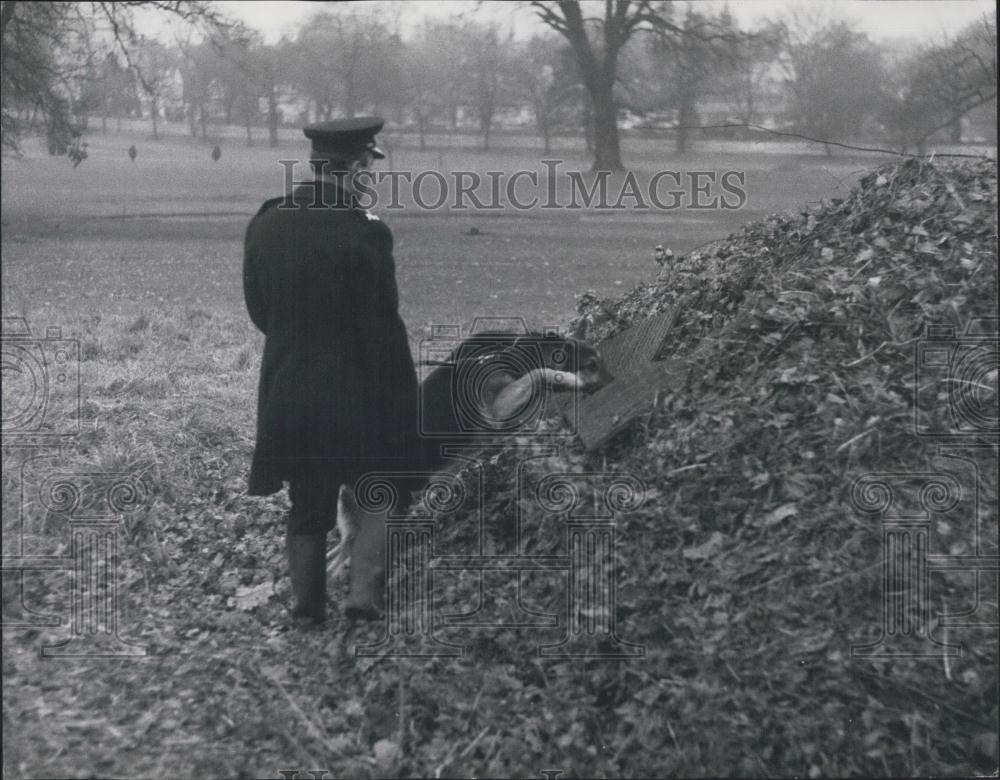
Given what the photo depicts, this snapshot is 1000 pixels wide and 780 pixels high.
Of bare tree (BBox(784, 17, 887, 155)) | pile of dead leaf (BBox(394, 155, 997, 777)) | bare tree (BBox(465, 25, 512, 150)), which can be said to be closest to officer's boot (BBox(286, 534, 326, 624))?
pile of dead leaf (BBox(394, 155, 997, 777))

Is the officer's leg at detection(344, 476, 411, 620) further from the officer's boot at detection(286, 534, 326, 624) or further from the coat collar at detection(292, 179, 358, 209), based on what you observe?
the coat collar at detection(292, 179, 358, 209)

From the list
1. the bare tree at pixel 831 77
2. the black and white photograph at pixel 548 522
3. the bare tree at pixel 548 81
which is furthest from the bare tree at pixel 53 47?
the bare tree at pixel 548 81

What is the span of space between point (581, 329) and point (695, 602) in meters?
2.76

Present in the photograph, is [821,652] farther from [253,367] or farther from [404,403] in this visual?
[253,367]

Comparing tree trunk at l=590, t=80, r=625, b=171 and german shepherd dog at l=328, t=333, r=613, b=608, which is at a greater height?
tree trunk at l=590, t=80, r=625, b=171

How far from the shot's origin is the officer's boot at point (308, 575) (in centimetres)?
448

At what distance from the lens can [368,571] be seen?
4.53 m

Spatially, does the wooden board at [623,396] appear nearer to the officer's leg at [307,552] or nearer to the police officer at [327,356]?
the police officer at [327,356]

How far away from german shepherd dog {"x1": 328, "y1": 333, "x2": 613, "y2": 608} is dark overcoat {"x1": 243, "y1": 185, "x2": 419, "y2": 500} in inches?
11.1

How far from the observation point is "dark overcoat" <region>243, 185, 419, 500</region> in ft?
13.9

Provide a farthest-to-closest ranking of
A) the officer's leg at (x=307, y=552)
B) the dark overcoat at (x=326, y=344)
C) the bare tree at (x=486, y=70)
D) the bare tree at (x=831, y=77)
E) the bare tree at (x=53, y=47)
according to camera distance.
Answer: the bare tree at (x=486, y=70) < the bare tree at (x=831, y=77) < the bare tree at (x=53, y=47) < the officer's leg at (x=307, y=552) < the dark overcoat at (x=326, y=344)

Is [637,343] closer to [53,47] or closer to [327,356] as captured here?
[327,356]

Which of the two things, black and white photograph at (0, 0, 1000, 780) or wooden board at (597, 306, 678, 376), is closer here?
black and white photograph at (0, 0, 1000, 780)

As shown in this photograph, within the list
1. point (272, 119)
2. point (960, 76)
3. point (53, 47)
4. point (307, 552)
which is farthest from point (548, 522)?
point (272, 119)
